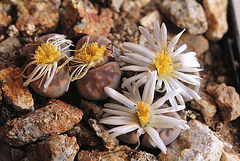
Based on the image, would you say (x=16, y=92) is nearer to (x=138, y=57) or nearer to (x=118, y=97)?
(x=118, y=97)

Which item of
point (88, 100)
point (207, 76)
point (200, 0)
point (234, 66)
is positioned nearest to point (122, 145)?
point (88, 100)

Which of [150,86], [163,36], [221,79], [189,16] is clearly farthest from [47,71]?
[221,79]

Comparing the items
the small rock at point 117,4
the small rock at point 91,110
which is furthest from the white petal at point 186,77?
the small rock at point 117,4

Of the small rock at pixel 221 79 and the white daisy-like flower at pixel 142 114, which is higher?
the white daisy-like flower at pixel 142 114

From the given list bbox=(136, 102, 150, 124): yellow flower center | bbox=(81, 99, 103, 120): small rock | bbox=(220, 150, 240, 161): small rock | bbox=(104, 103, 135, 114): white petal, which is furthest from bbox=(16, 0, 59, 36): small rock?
bbox=(220, 150, 240, 161): small rock

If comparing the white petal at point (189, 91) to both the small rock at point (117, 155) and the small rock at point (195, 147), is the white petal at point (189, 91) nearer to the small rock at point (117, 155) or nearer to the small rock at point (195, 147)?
the small rock at point (195, 147)

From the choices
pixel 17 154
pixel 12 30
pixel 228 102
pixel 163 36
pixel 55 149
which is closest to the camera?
pixel 55 149

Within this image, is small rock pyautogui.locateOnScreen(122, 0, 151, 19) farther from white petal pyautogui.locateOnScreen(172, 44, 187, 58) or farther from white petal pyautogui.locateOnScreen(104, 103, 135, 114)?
white petal pyautogui.locateOnScreen(104, 103, 135, 114)
